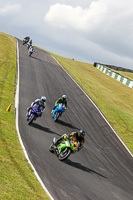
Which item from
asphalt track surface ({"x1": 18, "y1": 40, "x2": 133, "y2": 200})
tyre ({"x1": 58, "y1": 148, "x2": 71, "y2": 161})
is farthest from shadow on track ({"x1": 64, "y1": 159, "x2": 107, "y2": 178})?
tyre ({"x1": 58, "y1": 148, "x2": 71, "y2": 161})

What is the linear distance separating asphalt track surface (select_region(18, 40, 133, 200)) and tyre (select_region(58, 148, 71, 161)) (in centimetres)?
28

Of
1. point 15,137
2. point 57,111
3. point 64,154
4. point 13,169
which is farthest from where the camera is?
point 57,111

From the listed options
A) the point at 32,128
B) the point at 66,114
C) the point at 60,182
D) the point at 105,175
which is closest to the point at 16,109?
the point at 32,128

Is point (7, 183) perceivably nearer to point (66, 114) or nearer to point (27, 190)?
point (27, 190)

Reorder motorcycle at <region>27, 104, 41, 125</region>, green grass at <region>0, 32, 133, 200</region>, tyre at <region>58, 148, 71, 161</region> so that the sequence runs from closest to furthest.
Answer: green grass at <region>0, 32, 133, 200</region> → tyre at <region>58, 148, 71, 161</region> → motorcycle at <region>27, 104, 41, 125</region>

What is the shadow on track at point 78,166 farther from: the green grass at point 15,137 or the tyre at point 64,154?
the green grass at point 15,137

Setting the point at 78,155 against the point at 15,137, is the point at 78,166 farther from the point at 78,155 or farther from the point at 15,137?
the point at 15,137

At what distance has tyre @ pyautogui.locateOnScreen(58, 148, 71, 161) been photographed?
12.8 meters

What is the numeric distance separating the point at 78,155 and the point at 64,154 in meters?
2.28

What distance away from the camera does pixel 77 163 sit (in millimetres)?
13852

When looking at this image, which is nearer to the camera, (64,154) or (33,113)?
(64,154)

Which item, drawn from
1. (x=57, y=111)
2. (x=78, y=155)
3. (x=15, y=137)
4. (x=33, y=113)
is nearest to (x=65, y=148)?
(x=78, y=155)

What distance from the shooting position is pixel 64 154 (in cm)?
1304

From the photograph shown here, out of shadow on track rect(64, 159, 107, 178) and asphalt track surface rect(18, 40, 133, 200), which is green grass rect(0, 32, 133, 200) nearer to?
asphalt track surface rect(18, 40, 133, 200)
